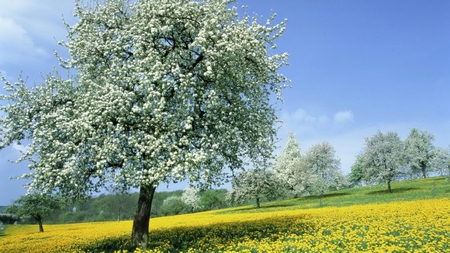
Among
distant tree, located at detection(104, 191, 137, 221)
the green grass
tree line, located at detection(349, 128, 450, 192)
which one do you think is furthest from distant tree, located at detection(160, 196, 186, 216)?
tree line, located at detection(349, 128, 450, 192)

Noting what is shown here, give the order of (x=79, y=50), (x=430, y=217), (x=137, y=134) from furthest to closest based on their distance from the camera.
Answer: (x=430, y=217) < (x=79, y=50) < (x=137, y=134)

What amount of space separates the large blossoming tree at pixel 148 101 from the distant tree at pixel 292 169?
5295 cm

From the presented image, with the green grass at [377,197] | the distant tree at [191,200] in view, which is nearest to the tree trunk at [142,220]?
the green grass at [377,197]

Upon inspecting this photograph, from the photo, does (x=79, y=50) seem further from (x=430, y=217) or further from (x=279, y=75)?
(x=430, y=217)

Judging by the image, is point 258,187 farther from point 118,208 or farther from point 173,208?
point 173,208

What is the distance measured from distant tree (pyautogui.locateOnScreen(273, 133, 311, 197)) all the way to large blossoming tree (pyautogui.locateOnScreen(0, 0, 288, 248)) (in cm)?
5295

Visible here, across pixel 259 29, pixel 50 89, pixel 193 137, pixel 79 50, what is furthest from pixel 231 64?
pixel 50 89

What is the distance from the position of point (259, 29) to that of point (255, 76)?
2791 mm

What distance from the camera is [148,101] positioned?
1585 centimetres

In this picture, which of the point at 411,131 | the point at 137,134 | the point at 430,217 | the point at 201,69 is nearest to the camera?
the point at 137,134

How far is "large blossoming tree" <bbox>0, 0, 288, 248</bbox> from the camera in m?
16.3

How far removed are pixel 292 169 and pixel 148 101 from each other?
220ft

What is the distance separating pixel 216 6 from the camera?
762 inches

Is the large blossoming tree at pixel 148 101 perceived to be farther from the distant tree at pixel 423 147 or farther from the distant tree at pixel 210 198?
the distant tree at pixel 423 147
